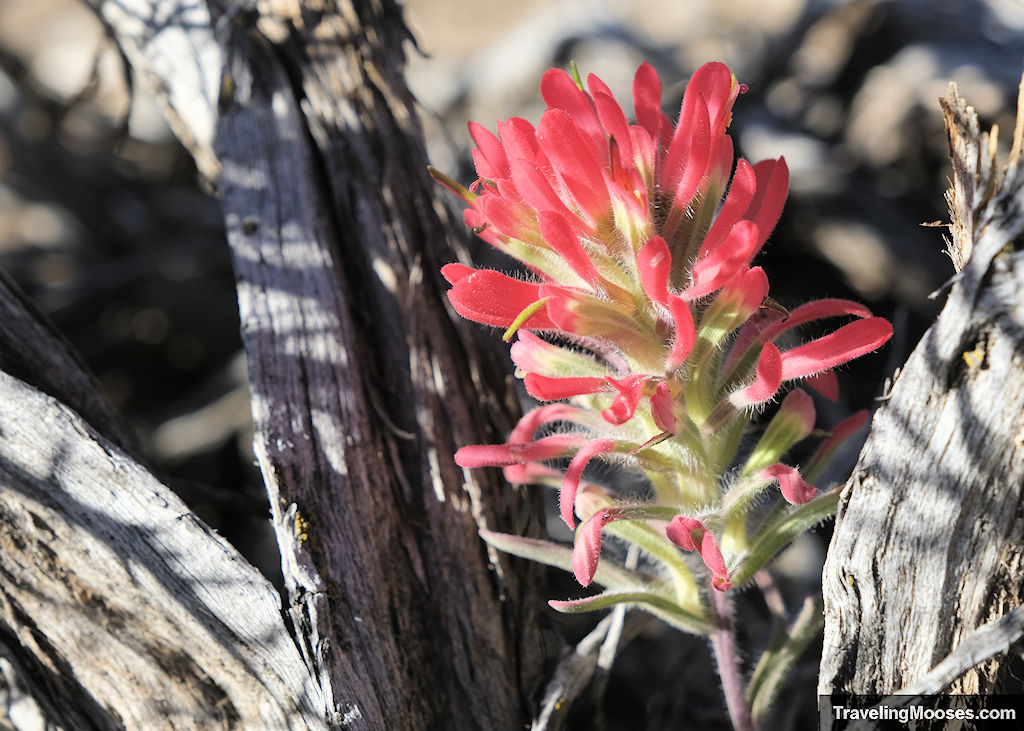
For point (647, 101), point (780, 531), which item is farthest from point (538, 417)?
point (647, 101)

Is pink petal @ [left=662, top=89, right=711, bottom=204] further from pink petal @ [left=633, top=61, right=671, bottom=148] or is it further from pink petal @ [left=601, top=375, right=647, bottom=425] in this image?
pink petal @ [left=601, top=375, right=647, bottom=425]

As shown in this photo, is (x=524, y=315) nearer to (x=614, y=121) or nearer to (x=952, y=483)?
(x=614, y=121)

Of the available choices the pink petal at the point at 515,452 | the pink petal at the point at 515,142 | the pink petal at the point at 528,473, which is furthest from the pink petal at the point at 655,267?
the pink petal at the point at 528,473

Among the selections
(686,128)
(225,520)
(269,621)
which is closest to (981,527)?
(686,128)

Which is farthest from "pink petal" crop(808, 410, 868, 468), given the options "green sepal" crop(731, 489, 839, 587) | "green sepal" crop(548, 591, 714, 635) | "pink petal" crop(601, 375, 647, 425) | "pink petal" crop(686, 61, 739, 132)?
"pink petal" crop(686, 61, 739, 132)

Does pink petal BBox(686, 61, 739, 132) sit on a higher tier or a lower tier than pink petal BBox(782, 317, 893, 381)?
higher

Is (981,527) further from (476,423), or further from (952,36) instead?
(952,36)

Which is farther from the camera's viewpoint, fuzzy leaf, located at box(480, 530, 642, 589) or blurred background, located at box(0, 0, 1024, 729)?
blurred background, located at box(0, 0, 1024, 729)
